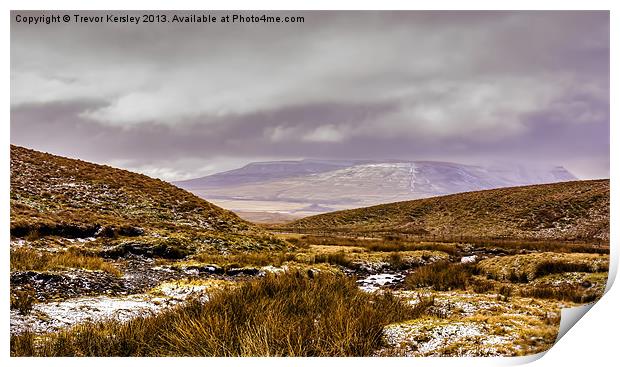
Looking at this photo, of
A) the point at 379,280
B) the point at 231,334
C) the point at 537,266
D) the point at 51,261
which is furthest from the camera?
the point at 379,280

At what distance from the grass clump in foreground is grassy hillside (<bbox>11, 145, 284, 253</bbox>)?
17.0ft

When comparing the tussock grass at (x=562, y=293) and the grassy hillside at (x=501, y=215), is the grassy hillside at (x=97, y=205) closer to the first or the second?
the tussock grass at (x=562, y=293)

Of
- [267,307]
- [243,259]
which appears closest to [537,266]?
[243,259]

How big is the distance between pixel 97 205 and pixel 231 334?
901cm

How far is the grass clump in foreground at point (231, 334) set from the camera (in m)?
4.10

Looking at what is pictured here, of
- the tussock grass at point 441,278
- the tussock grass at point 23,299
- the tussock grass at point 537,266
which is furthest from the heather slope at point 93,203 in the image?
the tussock grass at point 537,266

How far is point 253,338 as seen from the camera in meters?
4.11

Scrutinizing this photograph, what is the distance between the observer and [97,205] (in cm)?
1170

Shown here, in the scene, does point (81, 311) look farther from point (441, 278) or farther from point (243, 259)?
point (441, 278)

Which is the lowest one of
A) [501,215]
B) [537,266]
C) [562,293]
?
[562,293]

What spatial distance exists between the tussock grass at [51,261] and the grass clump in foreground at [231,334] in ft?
7.97
